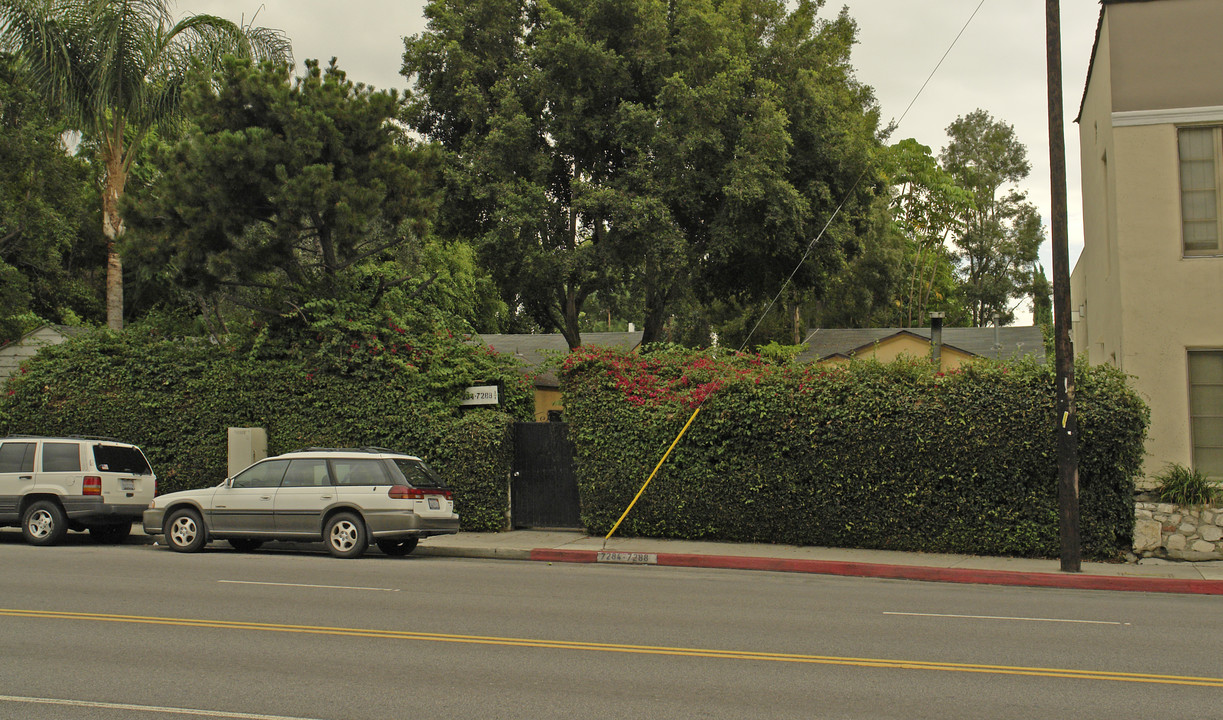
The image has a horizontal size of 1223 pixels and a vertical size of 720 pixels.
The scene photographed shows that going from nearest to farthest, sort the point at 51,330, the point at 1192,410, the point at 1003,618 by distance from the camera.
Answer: the point at 1003,618
the point at 1192,410
the point at 51,330

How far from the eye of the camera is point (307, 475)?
1451 centimetres

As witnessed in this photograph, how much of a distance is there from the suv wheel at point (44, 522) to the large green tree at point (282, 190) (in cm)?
497

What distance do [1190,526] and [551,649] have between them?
10.6m

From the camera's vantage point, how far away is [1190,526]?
1362 centimetres

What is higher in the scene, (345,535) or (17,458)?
(17,458)

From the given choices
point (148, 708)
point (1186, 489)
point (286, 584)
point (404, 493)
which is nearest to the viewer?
point (148, 708)

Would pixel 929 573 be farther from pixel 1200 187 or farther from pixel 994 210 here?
pixel 994 210

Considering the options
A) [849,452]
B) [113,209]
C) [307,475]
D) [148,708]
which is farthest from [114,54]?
[148,708]

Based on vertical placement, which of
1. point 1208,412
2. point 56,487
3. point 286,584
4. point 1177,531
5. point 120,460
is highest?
point 1208,412

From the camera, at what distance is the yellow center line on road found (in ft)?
22.5

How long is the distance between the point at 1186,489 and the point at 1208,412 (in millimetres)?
1567

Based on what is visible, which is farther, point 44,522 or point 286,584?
point 44,522

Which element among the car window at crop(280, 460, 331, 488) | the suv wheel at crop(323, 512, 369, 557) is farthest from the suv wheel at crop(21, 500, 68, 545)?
the suv wheel at crop(323, 512, 369, 557)

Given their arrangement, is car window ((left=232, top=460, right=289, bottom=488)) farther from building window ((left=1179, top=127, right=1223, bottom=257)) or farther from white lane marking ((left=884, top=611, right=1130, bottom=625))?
building window ((left=1179, top=127, right=1223, bottom=257))
